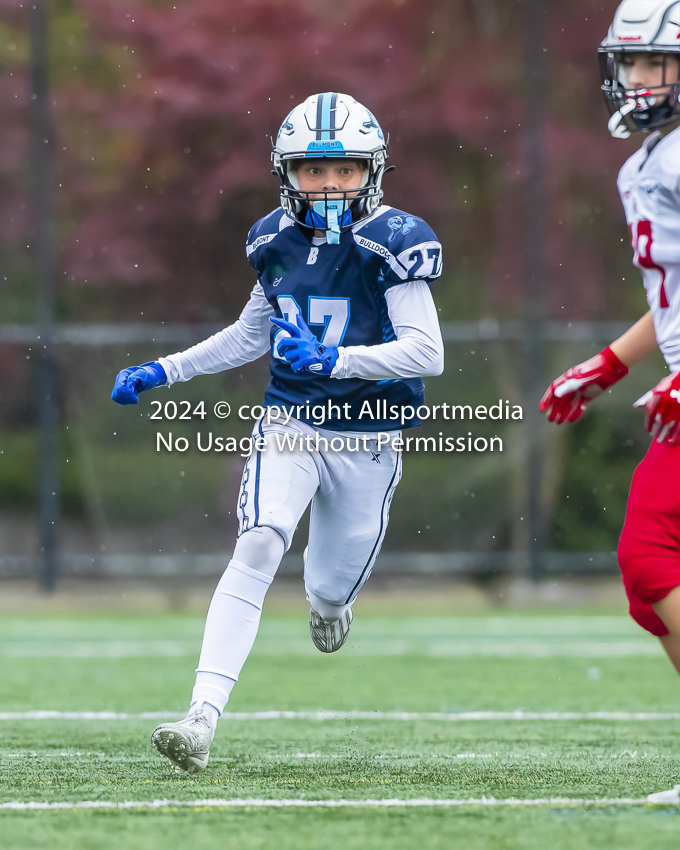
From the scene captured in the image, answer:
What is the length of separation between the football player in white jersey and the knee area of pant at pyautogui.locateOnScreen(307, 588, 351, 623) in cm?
144

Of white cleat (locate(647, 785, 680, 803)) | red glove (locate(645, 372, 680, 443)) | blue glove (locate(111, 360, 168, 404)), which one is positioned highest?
blue glove (locate(111, 360, 168, 404))

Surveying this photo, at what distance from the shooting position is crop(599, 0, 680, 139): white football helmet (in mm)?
3123

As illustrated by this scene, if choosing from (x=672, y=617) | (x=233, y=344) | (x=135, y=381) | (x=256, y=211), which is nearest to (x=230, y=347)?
(x=233, y=344)

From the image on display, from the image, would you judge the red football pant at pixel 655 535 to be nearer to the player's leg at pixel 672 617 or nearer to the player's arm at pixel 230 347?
the player's leg at pixel 672 617

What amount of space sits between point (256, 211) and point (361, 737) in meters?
5.78

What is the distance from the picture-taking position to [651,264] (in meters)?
3.11

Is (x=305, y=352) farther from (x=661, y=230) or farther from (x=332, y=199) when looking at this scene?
(x=661, y=230)

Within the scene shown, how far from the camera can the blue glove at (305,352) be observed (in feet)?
11.9

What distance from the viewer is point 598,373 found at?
133 inches

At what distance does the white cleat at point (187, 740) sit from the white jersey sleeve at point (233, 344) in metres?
1.15

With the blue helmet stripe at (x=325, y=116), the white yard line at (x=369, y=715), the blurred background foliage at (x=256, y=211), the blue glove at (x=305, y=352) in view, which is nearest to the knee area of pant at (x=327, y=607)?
the white yard line at (x=369, y=715)

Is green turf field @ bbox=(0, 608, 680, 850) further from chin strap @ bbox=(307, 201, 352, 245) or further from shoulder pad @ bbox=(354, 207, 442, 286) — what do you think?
chin strap @ bbox=(307, 201, 352, 245)

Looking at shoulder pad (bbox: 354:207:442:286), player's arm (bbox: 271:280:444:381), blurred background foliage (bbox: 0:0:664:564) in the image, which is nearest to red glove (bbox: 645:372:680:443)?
player's arm (bbox: 271:280:444:381)

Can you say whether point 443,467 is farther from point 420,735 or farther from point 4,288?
point 420,735
